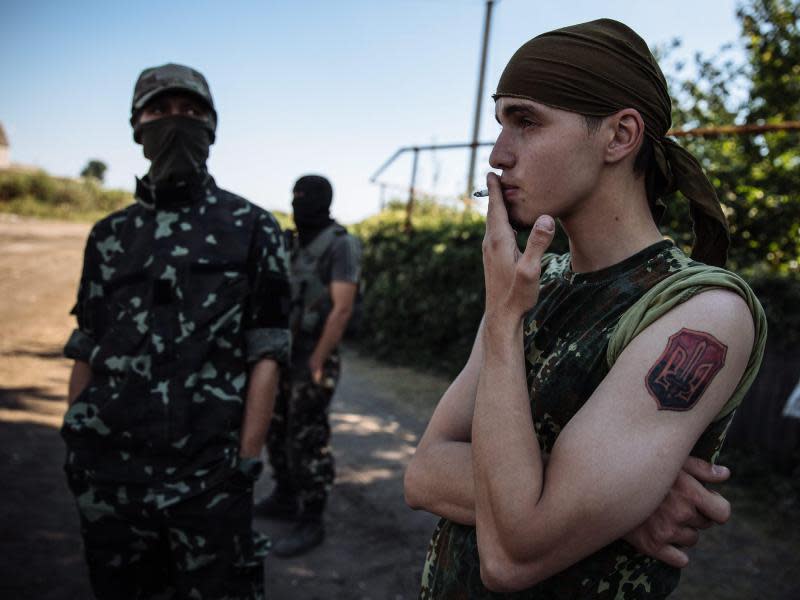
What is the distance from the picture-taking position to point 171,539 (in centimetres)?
212

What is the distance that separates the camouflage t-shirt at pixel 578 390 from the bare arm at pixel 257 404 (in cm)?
97

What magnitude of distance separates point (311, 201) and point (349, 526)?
2248 millimetres

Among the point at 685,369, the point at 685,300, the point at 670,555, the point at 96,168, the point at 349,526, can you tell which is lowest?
the point at 349,526

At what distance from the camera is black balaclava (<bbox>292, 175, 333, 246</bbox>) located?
4.19 meters

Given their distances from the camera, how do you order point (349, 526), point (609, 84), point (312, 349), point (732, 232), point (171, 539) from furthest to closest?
point (732, 232) → point (349, 526) → point (312, 349) → point (171, 539) → point (609, 84)

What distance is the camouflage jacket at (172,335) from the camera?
2.11 meters

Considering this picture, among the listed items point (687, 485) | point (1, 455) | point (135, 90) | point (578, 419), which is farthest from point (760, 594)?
point (1, 455)

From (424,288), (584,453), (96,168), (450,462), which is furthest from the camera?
(96,168)

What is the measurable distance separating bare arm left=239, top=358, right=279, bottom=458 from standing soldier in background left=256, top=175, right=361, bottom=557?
1730mm

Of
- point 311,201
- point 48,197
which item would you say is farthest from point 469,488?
point 48,197

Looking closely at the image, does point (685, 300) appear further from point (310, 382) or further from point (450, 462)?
point (310, 382)

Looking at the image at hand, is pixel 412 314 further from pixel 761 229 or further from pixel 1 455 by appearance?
pixel 1 455

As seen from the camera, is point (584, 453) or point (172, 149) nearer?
point (584, 453)

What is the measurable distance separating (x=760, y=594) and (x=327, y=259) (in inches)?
134
